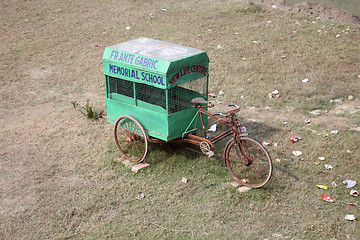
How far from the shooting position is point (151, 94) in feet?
17.5

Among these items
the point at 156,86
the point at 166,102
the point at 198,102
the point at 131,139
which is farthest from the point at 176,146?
the point at 156,86

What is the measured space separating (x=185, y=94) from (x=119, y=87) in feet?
3.07

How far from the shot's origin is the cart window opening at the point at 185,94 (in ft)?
17.4

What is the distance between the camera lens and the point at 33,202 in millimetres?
4891

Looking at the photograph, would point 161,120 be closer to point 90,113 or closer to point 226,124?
point 226,124

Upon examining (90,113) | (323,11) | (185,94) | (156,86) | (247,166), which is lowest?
(90,113)

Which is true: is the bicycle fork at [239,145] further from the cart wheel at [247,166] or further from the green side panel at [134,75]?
the green side panel at [134,75]

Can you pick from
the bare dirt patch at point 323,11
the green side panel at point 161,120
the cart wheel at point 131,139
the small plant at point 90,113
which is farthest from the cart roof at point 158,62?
the bare dirt patch at point 323,11

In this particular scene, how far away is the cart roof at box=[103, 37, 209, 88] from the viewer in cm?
499

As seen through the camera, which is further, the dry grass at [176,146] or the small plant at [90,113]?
the small plant at [90,113]

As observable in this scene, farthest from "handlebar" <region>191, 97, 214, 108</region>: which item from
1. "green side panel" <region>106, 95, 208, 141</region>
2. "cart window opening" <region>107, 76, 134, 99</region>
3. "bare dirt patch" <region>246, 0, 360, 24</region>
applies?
"bare dirt patch" <region>246, 0, 360, 24</region>

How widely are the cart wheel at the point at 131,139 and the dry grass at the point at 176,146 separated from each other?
185 millimetres

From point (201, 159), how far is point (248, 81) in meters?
2.95

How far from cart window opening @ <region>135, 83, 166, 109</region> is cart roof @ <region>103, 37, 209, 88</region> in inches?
6.6
